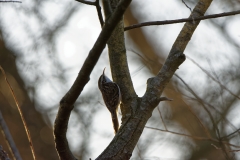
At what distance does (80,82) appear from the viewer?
7.19 ft

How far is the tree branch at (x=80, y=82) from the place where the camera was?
2.09 m

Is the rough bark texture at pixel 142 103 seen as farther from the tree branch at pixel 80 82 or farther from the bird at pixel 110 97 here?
the bird at pixel 110 97

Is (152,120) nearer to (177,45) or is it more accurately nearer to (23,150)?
(23,150)

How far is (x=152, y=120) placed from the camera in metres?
6.10

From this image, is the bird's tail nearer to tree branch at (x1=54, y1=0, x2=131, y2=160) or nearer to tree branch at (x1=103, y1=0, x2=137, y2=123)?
tree branch at (x1=103, y1=0, x2=137, y2=123)

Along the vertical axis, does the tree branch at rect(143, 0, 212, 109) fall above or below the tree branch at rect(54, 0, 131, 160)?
above

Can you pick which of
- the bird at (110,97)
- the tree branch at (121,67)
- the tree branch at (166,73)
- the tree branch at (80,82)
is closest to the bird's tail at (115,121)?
the bird at (110,97)

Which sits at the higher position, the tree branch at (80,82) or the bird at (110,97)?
the bird at (110,97)

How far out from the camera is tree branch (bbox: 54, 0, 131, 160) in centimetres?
209

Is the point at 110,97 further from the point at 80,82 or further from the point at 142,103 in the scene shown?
the point at 80,82

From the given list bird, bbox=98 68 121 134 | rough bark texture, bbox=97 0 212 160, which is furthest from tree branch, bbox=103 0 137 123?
bird, bbox=98 68 121 134

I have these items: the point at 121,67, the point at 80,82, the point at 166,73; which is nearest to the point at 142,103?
the point at 166,73

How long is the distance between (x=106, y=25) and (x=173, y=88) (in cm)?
286

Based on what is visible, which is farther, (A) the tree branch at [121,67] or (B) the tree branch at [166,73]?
(A) the tree branch at [121,67]
